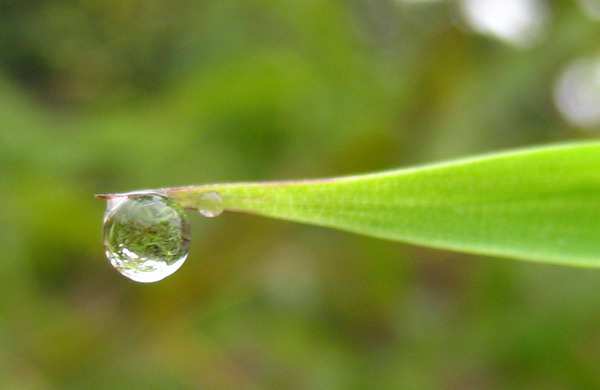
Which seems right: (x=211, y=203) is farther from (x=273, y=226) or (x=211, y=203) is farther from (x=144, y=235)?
(x=273, y=226)

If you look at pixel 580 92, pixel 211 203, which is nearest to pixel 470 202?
pixel 211 203

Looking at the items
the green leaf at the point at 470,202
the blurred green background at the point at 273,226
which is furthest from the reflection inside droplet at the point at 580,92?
the green leaf at the point at 470,202

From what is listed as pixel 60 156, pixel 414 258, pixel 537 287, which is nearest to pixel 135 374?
pixel 60 156

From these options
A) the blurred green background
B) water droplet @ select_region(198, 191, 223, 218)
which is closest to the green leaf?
water droplet @ select_region(198, 191, 223, 218)

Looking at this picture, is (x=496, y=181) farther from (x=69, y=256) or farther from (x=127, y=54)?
(x=127, y=54)

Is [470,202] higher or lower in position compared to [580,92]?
lower

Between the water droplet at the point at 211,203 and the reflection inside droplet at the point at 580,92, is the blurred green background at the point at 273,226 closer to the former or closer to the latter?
the reflection inside droplet at the point at 580,92

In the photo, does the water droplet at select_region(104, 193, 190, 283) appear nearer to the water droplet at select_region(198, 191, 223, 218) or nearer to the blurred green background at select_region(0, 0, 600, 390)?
the water droplet at select_region(198, 191, 223, 218)
